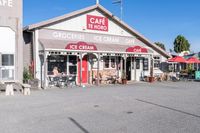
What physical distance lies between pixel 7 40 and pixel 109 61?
9.16m

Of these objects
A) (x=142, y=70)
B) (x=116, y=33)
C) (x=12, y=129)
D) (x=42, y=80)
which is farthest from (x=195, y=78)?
(x=12, y=129)

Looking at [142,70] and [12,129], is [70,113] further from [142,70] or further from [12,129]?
[142,70]

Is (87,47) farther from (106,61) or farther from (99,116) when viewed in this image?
(99,116)

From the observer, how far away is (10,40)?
18375 mm

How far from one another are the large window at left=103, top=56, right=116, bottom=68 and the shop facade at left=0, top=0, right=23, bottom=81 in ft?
26.2

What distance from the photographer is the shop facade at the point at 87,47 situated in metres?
20.2

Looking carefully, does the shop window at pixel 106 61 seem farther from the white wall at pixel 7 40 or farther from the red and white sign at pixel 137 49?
the white wall at pixel 7 40

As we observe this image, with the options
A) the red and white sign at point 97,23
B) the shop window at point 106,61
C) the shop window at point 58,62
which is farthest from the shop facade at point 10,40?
the shop window at point 106,61

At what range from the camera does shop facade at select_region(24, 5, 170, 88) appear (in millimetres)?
20245

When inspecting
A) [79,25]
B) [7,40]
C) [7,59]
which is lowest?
[7,59]

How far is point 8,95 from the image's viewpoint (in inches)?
607

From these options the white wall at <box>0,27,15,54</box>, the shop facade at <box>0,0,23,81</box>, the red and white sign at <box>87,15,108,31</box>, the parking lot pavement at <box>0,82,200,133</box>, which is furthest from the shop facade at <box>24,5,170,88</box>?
the parking lot pavement at <box>0,82,200,133</box>

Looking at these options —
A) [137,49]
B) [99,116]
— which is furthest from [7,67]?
[137,49]

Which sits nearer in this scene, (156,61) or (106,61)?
(106,61)
